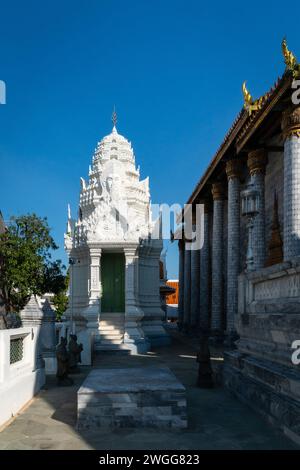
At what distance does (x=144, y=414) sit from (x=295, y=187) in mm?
7699

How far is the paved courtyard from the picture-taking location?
617 cm

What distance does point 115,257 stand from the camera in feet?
66.1

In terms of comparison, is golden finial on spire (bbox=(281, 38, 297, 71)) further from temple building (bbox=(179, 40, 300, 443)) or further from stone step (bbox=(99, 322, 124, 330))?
stone step (bbox=(99, 322, 124, 330))

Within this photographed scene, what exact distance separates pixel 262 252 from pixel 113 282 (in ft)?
23.2

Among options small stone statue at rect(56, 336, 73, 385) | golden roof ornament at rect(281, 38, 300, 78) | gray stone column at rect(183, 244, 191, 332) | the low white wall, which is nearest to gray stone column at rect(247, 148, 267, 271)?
golden roof ornament at rect(281, 38, 300, 78)

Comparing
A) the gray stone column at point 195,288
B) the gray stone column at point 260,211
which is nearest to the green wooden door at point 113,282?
the gray stone column at point 260,211

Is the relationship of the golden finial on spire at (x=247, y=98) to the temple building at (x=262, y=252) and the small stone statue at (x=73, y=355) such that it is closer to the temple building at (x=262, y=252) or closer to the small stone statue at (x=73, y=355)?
the temple building at (x=262, y=252)

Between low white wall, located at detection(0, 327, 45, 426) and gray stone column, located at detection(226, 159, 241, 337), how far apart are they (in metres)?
8.78

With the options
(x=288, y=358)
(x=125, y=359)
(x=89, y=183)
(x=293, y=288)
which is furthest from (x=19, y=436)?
(x=89, y=183)

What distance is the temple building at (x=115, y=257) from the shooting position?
60.2 ft

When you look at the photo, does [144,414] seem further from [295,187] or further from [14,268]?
[14,268]

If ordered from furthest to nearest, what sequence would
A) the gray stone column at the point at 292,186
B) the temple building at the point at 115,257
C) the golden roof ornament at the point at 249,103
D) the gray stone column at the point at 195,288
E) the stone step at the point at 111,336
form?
1. the gray stone column at the point at 195,288
2. the temple building at the point at 115,257
3. the stone step at the point at 111,336
4. the golden roof ornament at the point at 249,103
5. the gray stone column at the point at 292,186

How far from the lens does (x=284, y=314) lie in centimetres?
753

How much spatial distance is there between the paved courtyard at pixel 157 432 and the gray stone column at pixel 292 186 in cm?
456
